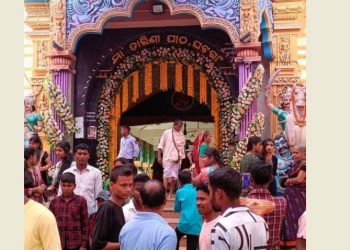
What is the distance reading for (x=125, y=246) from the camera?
12.4 feet

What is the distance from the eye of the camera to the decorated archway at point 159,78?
13.8 metres

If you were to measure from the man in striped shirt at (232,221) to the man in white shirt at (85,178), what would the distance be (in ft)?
12.4

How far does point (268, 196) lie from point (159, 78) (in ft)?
32.2

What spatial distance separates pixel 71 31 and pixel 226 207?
32.8 feet

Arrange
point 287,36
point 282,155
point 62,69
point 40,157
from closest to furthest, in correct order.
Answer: point 40,157 < point 282,155 < point 62,69 < point 287,36

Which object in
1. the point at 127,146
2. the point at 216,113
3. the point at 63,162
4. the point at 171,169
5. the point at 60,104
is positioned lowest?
the point at 171,169

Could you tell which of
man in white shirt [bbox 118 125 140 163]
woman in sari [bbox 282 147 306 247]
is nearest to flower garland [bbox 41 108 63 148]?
man in white shirt [bbox 118 125 140 163]

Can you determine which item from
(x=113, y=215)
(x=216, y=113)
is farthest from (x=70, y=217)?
(x=216, y=113)

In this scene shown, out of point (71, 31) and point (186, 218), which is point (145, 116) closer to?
point (71, 31)

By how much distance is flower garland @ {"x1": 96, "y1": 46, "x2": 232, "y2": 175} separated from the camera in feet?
44.7

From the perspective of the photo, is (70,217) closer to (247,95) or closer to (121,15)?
(247,95)

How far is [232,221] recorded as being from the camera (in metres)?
3.31

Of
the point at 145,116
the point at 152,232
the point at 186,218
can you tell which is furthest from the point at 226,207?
the point at 145,116

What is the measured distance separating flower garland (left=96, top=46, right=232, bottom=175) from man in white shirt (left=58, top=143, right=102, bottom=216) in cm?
632
